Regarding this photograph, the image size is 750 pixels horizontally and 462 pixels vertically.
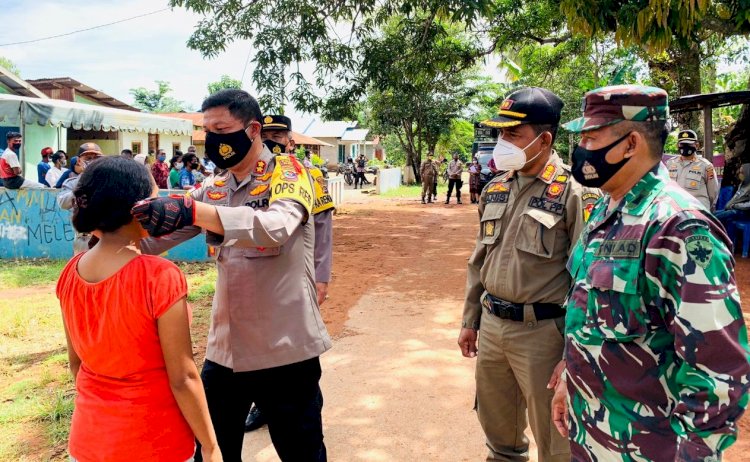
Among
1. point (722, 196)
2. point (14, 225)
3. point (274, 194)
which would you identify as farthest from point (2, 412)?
point (722, 196)

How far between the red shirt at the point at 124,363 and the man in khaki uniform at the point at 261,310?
1.77 feet

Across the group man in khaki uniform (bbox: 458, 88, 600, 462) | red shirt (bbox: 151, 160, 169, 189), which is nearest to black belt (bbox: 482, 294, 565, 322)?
man in khaki uniform (bbox: 458, 88, 600, 462)

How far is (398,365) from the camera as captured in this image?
4.79 meters

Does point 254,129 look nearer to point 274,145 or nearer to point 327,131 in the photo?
point 274,145

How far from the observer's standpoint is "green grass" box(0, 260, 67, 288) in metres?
7.92

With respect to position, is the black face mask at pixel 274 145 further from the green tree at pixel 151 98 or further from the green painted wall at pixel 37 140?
the green tree at pixel 151 98

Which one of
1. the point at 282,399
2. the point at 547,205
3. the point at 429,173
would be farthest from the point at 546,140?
the point at 429,173

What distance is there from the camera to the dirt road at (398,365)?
11.4 ft

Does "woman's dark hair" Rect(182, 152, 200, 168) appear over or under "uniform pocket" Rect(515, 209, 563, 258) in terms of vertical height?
over

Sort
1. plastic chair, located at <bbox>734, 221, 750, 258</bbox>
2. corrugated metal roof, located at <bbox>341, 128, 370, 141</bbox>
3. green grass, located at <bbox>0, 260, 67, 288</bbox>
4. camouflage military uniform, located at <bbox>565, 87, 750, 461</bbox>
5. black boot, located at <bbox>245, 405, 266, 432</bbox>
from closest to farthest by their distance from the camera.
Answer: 1. camouflage military uniform, located at <bbox>565, 87, 750, 461</bbox>
2. black boot, located at <bbox>245, 405, 266, 432</bbox>
3. green grass, located at <bbox>0, 260, 67, 288</bbox>
4. plastic chair, located at <bbox>734, 221, 750, 258</bbox>
5. corrugated metal roof, located at <bbox>341, 128, 370, 141</bbox>

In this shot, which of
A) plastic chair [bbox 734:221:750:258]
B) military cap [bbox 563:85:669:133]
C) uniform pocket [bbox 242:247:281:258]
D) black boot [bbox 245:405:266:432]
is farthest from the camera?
plastic chair [bbox 734:221:750:258]

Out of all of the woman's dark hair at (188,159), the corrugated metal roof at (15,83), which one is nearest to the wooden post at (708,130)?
the woman's dark hair at (188,159)

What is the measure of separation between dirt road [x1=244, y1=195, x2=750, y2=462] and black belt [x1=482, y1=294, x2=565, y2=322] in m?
1.24

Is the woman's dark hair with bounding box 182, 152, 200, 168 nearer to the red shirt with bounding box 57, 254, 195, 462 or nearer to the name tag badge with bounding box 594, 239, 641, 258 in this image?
the red shirt with bounding box 57, 254, 195, 462
